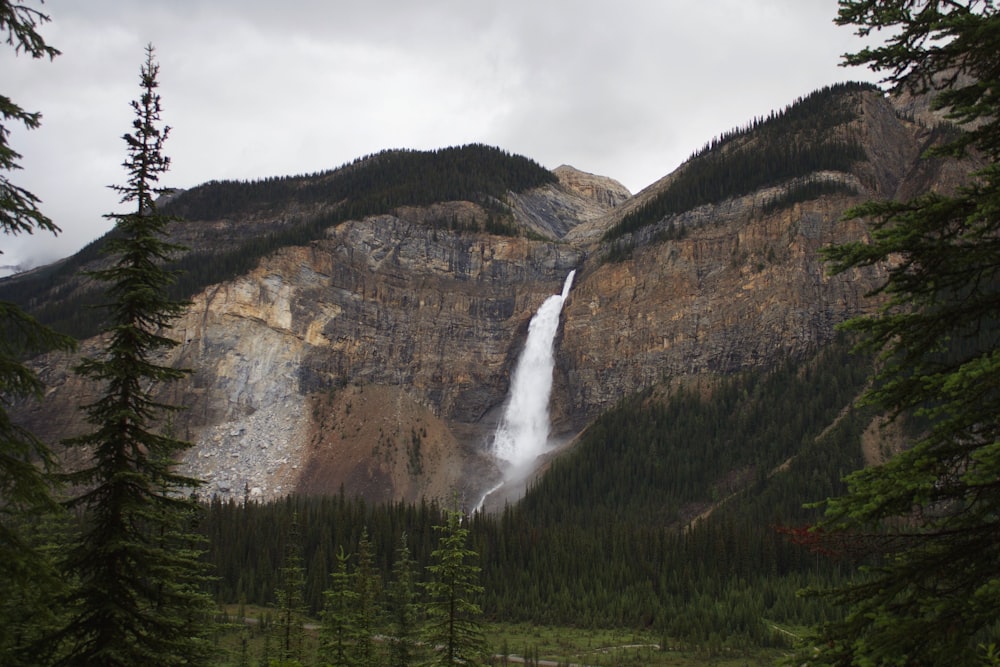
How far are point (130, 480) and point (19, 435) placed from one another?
3.77 metres

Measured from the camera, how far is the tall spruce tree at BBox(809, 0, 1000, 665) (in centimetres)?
963

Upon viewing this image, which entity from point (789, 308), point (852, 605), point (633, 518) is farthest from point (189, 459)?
point (852, 605)

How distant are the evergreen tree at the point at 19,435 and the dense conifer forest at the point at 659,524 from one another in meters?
48.5

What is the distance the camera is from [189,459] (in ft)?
470

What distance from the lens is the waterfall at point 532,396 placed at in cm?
16225

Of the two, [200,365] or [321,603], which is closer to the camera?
[321,603]

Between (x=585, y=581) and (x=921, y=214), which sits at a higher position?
(x=921, y=214)

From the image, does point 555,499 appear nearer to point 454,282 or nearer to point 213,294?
point 454,282

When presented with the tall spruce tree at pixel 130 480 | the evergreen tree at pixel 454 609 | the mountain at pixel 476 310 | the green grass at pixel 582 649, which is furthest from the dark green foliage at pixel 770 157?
the tall spruce tree at pixel 130 480

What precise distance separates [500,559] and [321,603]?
74.1 ft

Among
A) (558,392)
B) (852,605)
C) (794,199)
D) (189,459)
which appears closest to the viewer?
(852,605)

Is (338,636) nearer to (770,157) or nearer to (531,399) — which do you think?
(531,399)

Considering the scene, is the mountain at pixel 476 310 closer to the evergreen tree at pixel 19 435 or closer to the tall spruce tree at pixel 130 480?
the tall spruce tree at pixel 130 480

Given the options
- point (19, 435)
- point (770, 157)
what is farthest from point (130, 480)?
point (770, 157)
